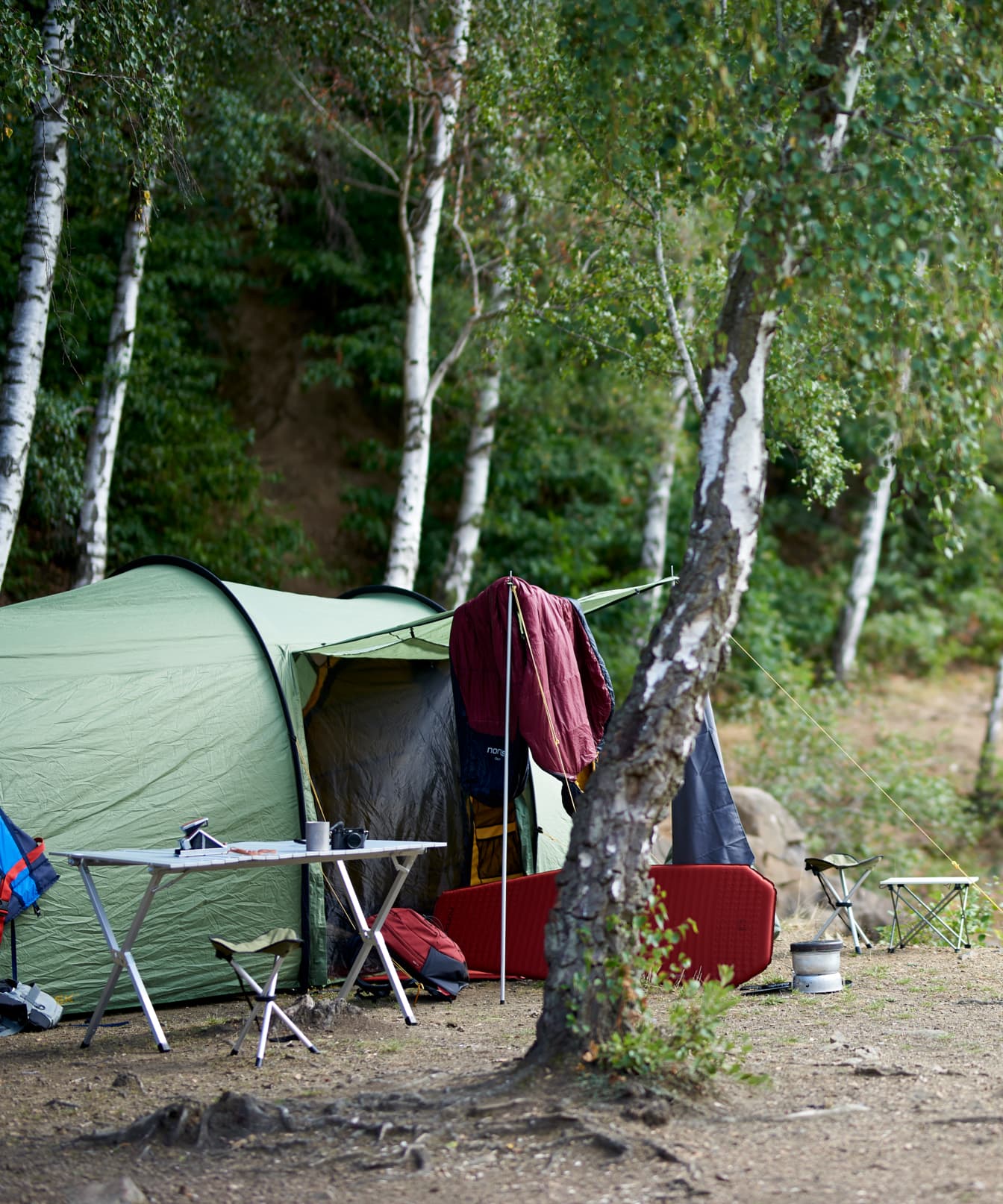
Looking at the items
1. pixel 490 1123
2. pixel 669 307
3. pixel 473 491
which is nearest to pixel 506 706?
pixel 490 1123

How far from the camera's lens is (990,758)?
38.1 ft

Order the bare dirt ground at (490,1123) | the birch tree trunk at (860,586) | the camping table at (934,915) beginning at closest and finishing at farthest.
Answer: the bare dirt ground at (490,1123) < the camping table at (934,915) < the birch tree trunk at (860,586)

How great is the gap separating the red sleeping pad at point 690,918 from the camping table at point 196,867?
0.75 meters

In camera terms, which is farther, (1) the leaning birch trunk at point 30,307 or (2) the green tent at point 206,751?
(1) the leaning birch trunk at point 30,307

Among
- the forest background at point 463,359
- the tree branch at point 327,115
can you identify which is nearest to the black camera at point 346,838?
the forest background at point 463,359

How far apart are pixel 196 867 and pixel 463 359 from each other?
25.1ft

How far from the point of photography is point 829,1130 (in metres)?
3.09

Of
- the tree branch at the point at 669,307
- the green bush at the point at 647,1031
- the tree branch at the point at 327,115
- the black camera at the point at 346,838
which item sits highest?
the tree branch at the point at 327,115

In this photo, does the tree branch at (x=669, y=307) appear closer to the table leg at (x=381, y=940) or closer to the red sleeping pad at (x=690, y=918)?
the red sleeping pad at (x=690, y=918)

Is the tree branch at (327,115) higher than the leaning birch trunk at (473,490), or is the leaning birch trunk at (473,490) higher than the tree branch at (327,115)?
the tree branch at (327,115)

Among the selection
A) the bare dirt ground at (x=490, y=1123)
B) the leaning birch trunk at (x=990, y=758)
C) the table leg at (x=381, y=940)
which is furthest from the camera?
the leaning birch trunk at (x=990, y=758)

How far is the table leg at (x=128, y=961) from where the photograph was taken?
418cm

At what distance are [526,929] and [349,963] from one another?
0.86 m

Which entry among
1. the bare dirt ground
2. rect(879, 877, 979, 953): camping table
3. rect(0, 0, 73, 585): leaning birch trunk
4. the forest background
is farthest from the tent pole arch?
rect(879, 877, 979, 953): camping table
